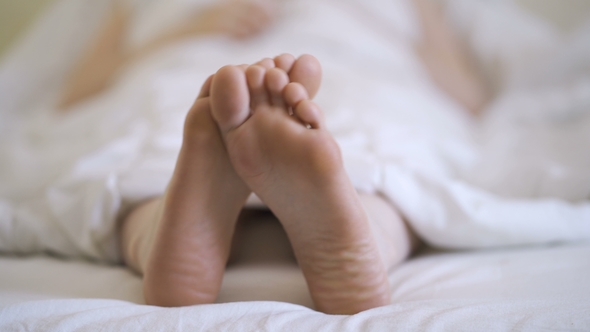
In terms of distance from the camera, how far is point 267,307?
428 millimetres

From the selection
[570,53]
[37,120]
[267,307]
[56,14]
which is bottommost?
[267,307]

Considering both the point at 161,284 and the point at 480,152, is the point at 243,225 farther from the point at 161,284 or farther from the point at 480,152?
the point at 480,152

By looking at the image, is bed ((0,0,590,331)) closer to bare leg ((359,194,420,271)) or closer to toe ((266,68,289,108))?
bare leg ((359,194,420,271))

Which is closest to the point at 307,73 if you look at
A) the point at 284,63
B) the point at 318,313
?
the point at 284,63

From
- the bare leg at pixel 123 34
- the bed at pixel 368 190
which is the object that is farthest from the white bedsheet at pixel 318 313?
the bare leg at pixel 123 34

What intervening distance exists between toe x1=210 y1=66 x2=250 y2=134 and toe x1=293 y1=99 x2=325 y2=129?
53 mm

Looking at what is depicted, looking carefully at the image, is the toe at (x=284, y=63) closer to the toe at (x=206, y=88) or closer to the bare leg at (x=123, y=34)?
the toe at (x=206, y=88)

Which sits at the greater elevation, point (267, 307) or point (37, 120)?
point (37, 120)

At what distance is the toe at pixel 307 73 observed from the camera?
48 cm

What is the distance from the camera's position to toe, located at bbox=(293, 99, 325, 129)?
445 mm

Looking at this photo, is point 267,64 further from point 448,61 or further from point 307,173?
point 448,61

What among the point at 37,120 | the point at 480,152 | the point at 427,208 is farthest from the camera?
the point at 37,120

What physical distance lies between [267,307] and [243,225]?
0.19 m

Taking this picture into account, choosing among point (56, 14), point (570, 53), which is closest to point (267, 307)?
point (570, 53)
